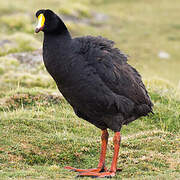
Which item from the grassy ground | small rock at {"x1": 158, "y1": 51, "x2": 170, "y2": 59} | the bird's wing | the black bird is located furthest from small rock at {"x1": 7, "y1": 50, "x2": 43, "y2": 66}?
small rock at {"x1": 158, "y1": 51, "x2": 170, "y2": 59}

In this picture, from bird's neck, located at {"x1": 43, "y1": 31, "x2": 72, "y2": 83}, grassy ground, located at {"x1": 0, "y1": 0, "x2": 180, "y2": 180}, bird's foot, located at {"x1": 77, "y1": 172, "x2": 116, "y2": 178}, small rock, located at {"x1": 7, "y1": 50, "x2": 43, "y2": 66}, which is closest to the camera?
bird's neck, located at {"x1": 43, "y1": 31, "x2": 72, "y2": 83}

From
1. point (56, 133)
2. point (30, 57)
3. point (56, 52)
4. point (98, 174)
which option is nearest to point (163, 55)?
point (30, 57)

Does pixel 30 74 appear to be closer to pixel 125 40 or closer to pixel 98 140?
pixel 98 140

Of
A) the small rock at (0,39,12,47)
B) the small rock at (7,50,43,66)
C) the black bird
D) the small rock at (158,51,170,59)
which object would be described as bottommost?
the small rock at (158,51,170,59)

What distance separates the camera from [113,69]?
7.82 metres

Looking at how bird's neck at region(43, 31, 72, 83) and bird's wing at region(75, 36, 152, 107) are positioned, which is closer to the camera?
bird's neck at region(43, 31, 72, 83)

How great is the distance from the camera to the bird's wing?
25.0 feet

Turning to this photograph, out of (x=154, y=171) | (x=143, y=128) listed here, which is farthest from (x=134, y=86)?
(x=143, y=128)

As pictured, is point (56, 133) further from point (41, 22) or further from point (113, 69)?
point (41, 22)

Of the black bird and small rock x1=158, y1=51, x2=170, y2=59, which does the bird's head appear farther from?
small rock x1=158, y1=51, x2=170, y2=59

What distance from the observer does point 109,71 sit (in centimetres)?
771

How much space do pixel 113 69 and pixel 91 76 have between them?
56 cm

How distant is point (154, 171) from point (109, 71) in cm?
195

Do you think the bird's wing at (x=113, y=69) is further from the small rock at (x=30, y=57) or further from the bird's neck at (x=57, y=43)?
the small rock at (x=30, y=57)
